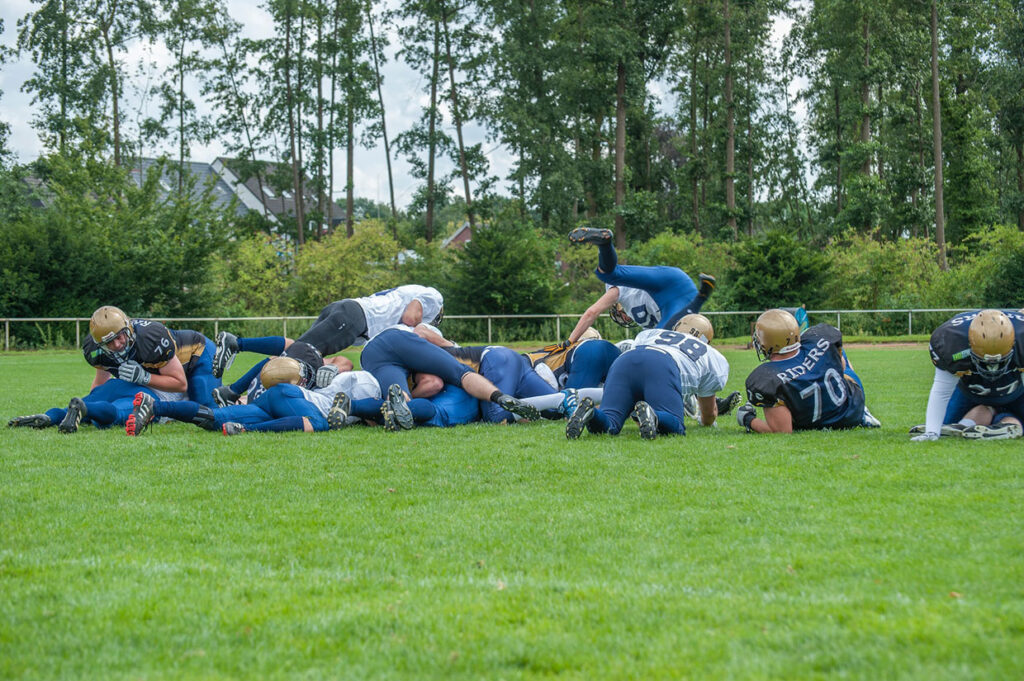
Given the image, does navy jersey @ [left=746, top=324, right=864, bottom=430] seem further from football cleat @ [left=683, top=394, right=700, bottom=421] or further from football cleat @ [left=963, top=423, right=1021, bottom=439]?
football cleat @ [left=683, top=394, right=700, bottom=421]

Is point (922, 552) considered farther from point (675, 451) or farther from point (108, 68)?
point (108, 68)

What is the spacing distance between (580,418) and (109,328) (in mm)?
4368

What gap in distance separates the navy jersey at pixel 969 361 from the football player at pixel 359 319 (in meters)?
5.33

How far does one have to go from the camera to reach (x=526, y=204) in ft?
147

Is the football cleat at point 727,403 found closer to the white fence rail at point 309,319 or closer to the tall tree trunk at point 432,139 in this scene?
the white fence rail at point 309,319

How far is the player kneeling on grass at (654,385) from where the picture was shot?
7500 millimetres

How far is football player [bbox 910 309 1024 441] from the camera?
6531 mm

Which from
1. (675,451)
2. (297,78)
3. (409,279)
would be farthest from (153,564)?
(297,78)

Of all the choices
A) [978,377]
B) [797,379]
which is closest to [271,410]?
[797,379]

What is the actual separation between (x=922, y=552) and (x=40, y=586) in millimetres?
3663

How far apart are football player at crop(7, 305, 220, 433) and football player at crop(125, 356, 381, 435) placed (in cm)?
47

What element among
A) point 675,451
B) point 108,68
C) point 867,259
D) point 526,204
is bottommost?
point 675,451

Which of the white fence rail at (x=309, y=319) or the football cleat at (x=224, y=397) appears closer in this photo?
the football cleat at (x=224, y=397)

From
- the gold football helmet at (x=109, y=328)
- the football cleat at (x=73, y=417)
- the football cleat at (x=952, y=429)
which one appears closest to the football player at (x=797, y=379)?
the football cleat at (x=952, y=429)
